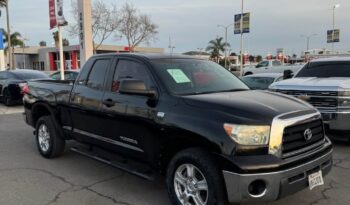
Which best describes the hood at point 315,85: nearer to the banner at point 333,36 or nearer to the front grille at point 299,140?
the front grille at point 299,140

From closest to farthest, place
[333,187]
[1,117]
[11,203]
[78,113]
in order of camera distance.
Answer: [11,203]
[333,187]
[78,113]
[1,117]

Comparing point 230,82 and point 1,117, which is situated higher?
point 230,82

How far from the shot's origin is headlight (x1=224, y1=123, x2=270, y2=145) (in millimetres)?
3816

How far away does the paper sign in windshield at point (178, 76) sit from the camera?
4832 mm

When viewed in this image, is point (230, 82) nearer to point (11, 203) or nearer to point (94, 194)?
point (94, 194)

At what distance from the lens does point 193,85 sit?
4.88 m

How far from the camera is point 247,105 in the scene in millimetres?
4098

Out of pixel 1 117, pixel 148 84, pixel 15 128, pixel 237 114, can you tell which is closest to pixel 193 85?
pixel 148 84

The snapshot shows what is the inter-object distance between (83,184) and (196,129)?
2.30 meters

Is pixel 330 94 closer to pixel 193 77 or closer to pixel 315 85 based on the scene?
pixel 315 85

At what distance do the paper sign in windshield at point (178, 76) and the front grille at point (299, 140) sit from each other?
1.46 metres

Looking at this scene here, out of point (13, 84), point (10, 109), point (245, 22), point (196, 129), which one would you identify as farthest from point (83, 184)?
point (245, 22)

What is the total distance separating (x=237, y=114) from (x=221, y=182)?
0.69m

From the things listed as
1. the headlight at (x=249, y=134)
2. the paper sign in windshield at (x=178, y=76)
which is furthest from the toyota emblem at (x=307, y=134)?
the paper sign in windshield at (x=178, y=76)
